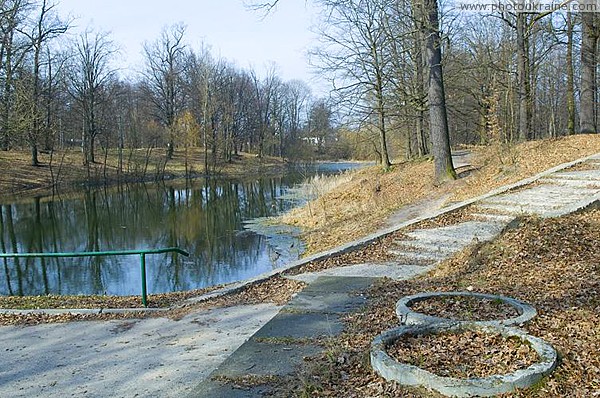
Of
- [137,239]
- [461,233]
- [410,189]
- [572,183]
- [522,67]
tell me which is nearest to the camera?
[461,233]

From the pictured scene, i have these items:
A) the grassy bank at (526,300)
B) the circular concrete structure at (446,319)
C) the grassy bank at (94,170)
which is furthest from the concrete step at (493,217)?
the grassy bank at (94,170)

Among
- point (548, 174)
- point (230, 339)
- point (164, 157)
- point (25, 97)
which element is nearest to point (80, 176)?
point (164, 157)

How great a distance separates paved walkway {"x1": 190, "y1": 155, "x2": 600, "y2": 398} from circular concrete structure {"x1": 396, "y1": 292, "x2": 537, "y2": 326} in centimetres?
66

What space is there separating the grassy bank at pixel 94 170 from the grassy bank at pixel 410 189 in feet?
73.7

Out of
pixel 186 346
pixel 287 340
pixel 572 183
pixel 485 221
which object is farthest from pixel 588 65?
pixel 186 346

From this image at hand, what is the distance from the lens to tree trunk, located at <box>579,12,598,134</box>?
18578 mm

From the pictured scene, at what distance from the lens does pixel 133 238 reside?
1888cm

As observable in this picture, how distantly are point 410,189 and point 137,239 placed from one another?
9.43 meters

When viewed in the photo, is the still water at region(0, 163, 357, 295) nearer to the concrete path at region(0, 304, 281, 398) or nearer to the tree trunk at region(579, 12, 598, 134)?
the concrete path at region(0, 304, 281, 398)

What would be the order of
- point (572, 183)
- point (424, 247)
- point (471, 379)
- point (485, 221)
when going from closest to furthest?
1. point (471, 379)
2. point (424, 247)
3. point (485, 221)
4. point (572, 183)

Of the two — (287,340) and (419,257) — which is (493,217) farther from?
(287,340)

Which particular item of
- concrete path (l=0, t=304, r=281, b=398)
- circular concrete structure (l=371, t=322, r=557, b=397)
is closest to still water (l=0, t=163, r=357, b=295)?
concrete path (l=0, t=304, r=281, b=398)

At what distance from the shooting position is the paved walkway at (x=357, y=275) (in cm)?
442

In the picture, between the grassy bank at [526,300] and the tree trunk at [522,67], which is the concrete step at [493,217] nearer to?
the grassy bank at [526,300]
